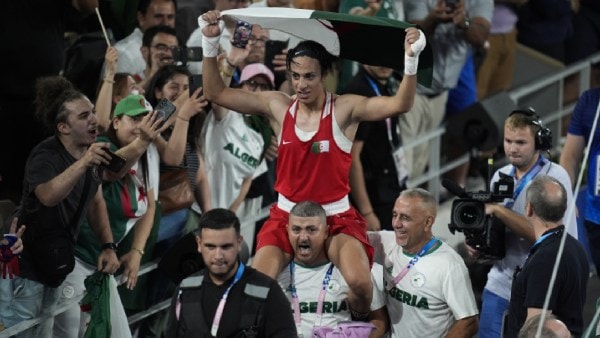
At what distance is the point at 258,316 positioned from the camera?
654 cm

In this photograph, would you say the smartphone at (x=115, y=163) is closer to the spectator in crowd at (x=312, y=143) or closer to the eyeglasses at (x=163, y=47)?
the spectator in crowd at (x=312, y=143)

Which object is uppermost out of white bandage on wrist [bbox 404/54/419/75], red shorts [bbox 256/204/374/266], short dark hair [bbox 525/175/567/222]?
white bandage on wrist [bbox 404/54/419/75]

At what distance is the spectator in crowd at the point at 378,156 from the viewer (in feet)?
31.2

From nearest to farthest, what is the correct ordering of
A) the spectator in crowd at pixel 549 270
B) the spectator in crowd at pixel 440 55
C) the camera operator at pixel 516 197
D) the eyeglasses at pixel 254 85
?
the spectator in crowd at pixel 549 270, the camera operator at pixel 516 197, the eyeglasses at pixel 254 85, the spectator in crowd at pixel 440 55

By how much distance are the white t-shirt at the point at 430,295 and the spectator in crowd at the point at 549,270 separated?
16.0 inches

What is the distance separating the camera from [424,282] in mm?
7777

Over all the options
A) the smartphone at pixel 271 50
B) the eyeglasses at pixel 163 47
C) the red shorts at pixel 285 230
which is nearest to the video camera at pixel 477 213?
the red shorts at pixel 285 230

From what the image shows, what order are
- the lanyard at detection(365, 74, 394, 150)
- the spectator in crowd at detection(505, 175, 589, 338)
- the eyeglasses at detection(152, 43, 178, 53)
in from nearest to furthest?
1. the spectator in crowd at detection(505, 175, 589, 338)
2. the eyeglasses at detection(152, 43, 178, 53)
3. the lanyard at detection(365, 74, 394, 150)

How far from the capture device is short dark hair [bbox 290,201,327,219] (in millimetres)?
7637

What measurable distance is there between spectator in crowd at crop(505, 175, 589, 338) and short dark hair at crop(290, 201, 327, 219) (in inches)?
42.6

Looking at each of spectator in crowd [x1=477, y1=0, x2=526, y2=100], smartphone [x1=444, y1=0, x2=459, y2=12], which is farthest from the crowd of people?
spectator in crowd [x1=477, y1=0, x2=526, y2=100]

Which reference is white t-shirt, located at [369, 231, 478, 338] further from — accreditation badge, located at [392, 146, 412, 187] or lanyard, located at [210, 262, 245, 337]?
accreditation badge, located at [392, 146, 412, 187]

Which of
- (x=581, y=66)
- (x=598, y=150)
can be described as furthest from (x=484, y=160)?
(x=598, y=150)

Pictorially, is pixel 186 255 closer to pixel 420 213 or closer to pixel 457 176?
pixel 420 213
